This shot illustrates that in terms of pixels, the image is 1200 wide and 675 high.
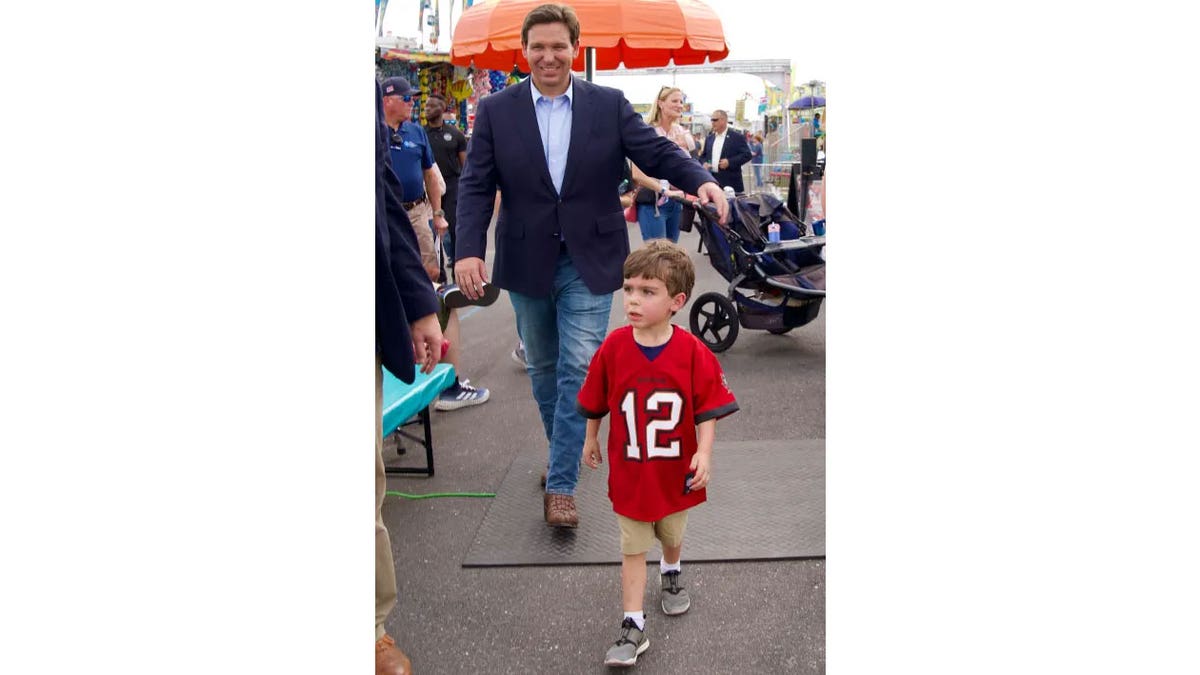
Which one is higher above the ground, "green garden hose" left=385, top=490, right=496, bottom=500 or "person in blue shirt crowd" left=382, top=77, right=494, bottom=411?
"person in blue shirt crowd" left=382, top=77, right=494, bottom=411

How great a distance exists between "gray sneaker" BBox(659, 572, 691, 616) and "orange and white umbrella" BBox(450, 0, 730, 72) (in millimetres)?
4685

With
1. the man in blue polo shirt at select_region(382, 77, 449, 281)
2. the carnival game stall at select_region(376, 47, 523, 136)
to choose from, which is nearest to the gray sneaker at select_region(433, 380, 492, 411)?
the man in blue polo shirt at select_region(382, 77, 449, 281)

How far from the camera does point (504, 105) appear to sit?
398 centimetres

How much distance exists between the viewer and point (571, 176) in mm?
3947

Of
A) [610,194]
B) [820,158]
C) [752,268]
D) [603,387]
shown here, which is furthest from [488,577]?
[820,158]

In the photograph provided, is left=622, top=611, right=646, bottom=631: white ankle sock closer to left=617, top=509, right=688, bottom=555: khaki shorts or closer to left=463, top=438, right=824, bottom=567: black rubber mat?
left=617, top=509, right=688, bottom=555: khaki shorts

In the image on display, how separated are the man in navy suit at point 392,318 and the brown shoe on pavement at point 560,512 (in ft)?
3.97

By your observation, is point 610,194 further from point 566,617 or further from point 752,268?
point 752,268

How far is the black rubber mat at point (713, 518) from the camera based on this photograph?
12.4 ft

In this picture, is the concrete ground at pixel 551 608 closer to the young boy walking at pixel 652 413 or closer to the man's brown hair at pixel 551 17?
the young boy walking at pixel 652 413

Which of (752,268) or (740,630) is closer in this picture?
(740,630)

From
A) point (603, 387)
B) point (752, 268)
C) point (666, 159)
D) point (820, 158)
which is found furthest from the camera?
point (820, 158)

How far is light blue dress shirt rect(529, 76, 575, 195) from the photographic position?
3965 mm

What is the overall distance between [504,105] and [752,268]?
3.80m
